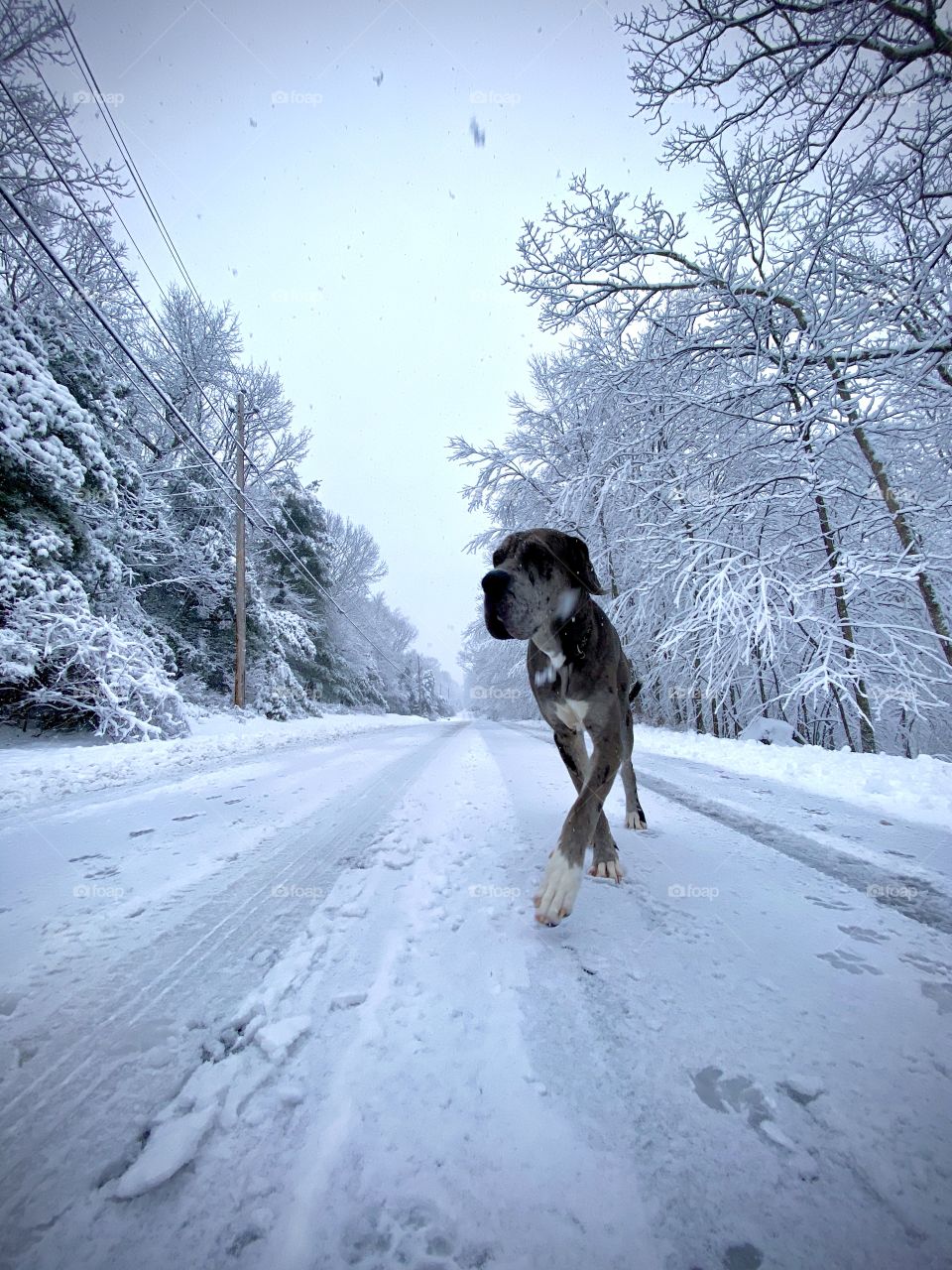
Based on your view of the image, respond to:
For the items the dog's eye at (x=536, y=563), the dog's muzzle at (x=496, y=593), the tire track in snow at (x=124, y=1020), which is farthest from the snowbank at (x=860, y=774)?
the tire track in snow at (x=124, y=1020)

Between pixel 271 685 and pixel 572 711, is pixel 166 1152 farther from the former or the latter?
pixel 271 685

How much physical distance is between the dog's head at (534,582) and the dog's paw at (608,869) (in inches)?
42.1

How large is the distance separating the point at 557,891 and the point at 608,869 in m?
0.52

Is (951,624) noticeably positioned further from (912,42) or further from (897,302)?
(912,42)

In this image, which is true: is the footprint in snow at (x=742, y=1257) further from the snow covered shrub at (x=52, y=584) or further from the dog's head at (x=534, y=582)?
the snow covered shrub at (x=52, y=584)

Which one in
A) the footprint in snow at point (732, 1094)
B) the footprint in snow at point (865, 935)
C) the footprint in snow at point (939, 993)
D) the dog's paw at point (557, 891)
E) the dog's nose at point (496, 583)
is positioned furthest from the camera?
the dog's nose at point (496, 583)

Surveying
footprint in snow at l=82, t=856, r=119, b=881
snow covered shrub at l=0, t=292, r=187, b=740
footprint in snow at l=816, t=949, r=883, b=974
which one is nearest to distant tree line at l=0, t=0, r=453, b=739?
snow covered shrub at l=0, t=292, r=187, b=740

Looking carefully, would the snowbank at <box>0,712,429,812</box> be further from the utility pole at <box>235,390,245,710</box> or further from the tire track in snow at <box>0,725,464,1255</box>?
the utility pole at <box>235,390,245,710</box>

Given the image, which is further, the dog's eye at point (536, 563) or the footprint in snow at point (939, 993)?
the dog's eye at point (536, 563)

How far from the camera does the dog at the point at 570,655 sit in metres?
1.96

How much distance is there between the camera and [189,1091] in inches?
37.6

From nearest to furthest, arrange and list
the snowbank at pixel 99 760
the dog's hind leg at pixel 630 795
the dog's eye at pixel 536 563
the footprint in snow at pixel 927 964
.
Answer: the footprint in snow at pixel 927 964 < the dog's eye at pixel 536 563 < the dog's hind leg at pixel 630 795 < the snowbank at pixel 99 760

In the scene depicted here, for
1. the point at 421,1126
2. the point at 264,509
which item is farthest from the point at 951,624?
the point at 264,509

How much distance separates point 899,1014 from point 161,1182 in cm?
161
